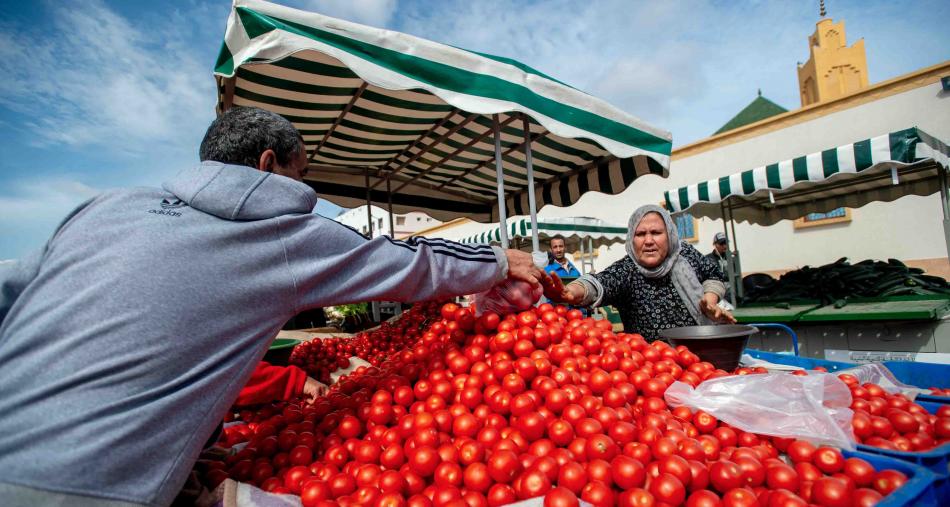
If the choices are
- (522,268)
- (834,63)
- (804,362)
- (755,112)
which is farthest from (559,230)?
(755,112)

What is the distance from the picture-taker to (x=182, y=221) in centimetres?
128

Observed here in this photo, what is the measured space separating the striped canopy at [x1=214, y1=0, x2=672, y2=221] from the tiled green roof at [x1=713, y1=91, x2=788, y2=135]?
28.3m

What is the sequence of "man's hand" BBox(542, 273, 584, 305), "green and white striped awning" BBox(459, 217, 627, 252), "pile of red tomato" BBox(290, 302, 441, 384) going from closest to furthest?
1. "man's hand" BBox(542, 273, 584, 305)
2. "pile of red tomato" BBox(290, 302, 441, 384)
3. "green and white striped awning" BBox(459, 217, 627, 252)

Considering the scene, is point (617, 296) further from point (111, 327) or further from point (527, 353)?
point (111, 327)

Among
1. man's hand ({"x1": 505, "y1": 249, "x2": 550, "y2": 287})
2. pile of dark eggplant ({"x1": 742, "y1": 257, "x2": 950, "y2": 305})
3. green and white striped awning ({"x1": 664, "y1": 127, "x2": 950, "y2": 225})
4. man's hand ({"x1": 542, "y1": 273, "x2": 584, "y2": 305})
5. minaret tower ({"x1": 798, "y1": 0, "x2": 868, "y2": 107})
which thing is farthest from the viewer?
minaret tower ({"x1": 798, "y1": 0, "x2": 868, "y2": 107})

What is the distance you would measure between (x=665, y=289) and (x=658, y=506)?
263 cm

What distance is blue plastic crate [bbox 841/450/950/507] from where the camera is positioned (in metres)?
1.05

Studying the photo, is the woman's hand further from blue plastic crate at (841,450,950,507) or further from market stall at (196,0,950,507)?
blue plastic crate at (841,450,950,507)

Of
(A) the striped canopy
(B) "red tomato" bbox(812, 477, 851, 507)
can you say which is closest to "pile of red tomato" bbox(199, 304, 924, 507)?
(B) "red tomato" bbox(812, 477, 851, 507)

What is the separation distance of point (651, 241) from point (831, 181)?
20.0ft

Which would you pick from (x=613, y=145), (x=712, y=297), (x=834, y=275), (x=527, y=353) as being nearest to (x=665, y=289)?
(x=712, y=297)

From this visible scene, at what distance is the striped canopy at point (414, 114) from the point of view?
269 centimetres

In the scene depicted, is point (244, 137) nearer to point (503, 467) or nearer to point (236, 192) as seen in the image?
point (236, 192)

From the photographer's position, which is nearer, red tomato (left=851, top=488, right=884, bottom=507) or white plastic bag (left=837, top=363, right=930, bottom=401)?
red tomato (left=851, top=488, right=884, bottom=507)
